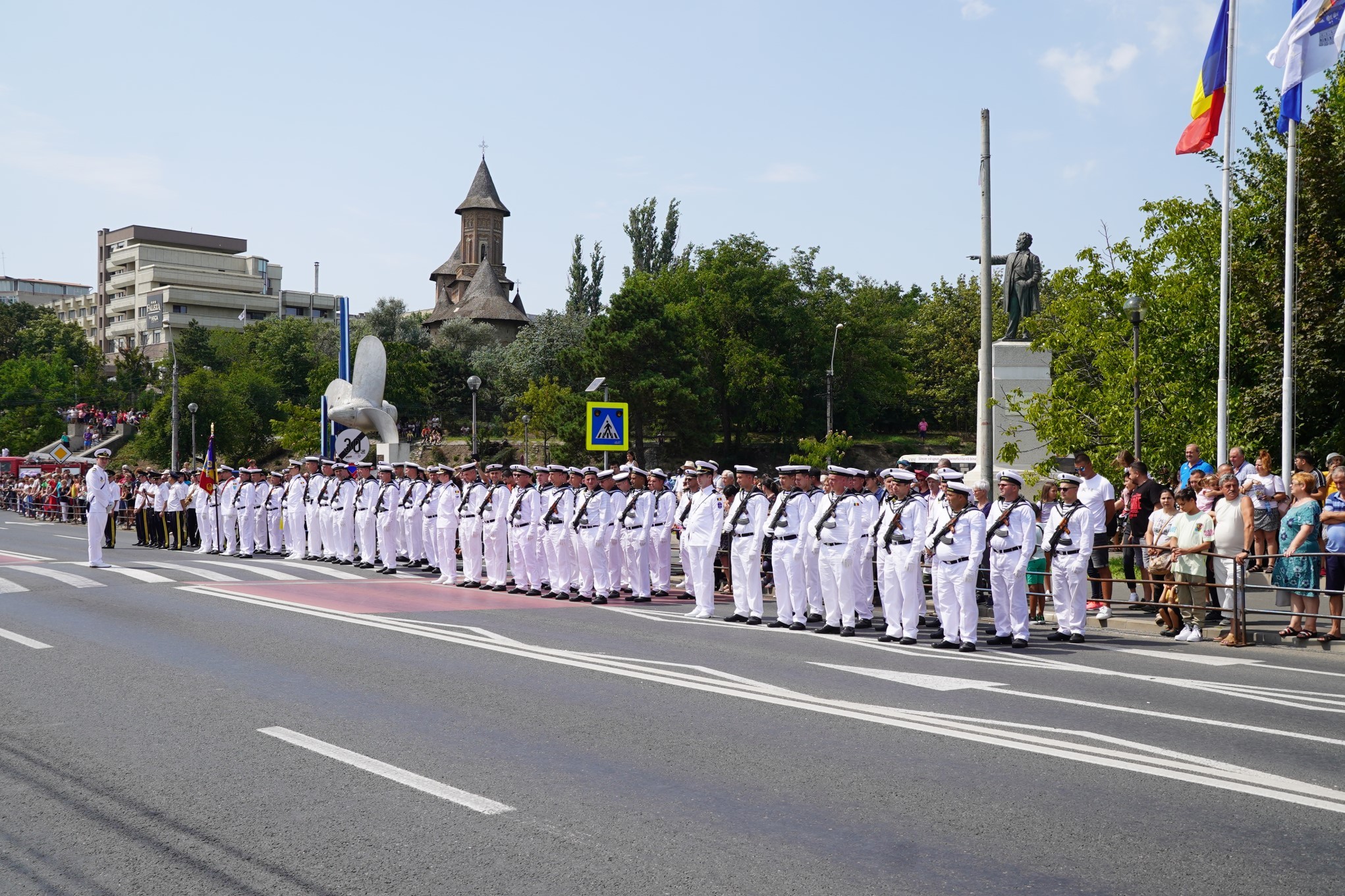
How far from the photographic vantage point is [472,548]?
1852 cm

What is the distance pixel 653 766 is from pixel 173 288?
12517 centimetres

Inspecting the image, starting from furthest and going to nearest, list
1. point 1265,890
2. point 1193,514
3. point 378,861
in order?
1. point 1193,514
2. point 378,861
3. point 1265,890

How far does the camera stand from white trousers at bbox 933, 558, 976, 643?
39.7 ft

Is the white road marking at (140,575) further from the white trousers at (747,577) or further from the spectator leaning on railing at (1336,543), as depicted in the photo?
the spectator leaning on railing at (1336,543)

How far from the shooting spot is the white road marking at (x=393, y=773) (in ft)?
19.5

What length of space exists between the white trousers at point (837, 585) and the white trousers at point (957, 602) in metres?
1.28

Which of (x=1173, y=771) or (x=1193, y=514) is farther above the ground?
(x=1193, y=514)

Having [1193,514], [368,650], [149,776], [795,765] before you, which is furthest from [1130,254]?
[149,776]

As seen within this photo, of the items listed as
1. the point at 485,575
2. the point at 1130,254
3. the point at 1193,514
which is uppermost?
the point at 1130,254

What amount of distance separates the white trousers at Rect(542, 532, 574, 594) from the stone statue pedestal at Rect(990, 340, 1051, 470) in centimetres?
1218

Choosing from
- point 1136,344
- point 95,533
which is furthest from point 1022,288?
point 95,533

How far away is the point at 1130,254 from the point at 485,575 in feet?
54.2

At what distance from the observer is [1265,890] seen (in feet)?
15.5

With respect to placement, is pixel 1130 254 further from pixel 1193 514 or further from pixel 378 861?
pixel 378 861
